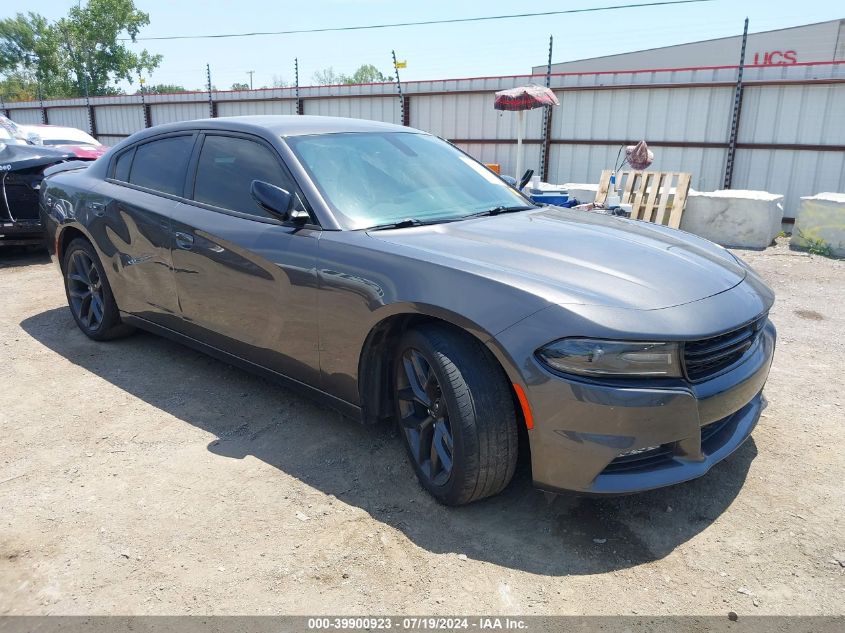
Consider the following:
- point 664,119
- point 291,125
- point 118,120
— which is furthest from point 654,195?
point 118,120

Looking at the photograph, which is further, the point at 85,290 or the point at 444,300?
the point at 85,290

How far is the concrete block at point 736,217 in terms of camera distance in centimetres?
945

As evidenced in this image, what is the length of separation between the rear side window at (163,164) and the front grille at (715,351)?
3.01m

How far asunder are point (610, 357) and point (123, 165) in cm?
371

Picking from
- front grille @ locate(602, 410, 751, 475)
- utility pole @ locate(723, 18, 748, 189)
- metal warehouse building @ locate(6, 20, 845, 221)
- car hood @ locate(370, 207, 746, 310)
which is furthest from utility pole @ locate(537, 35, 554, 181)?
front grille @ locate(602, 410, 751, 475)

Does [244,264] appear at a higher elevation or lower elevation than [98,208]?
lower

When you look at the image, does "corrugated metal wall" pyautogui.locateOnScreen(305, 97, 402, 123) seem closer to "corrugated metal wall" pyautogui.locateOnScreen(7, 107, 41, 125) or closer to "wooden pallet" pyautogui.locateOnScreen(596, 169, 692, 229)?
"wooden pallet" pyautogui.locateOnScreen(596, 169, 692, 229)

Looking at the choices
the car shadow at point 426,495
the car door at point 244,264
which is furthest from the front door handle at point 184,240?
the car shadow at point 426,495

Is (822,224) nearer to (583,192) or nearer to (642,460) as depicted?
(583,192)

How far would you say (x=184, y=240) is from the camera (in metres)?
3.77

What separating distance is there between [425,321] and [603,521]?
3.65ft

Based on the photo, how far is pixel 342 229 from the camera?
3.09 metres

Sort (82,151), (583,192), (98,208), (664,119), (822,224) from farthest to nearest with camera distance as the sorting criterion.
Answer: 1. (664,119)
2. (583,192)
3. (822,224)
4. (82,151)
5. (98,208)

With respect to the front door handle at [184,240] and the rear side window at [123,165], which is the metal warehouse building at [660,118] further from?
the front door handle at [184,240]
